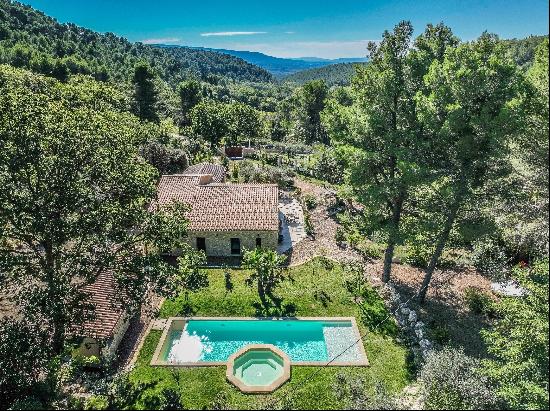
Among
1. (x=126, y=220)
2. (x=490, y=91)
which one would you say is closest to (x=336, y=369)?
(x=126, y=220)

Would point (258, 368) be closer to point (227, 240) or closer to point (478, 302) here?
point (227, 240)

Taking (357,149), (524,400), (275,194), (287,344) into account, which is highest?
(357,149)

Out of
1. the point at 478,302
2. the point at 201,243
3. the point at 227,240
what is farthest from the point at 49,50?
the point at 478,302

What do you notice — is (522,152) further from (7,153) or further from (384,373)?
(7,153)

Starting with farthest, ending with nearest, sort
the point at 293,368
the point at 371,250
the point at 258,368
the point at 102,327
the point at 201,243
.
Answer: the point at 371,250 < the point at 201,243 < the point at 102,327 < the point at 258,368 < the point at 293,368

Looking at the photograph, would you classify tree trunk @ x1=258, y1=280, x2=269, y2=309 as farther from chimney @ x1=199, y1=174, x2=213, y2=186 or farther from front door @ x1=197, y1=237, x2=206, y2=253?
chimney @ x1=199, y1=174, x2=213, y2=186
